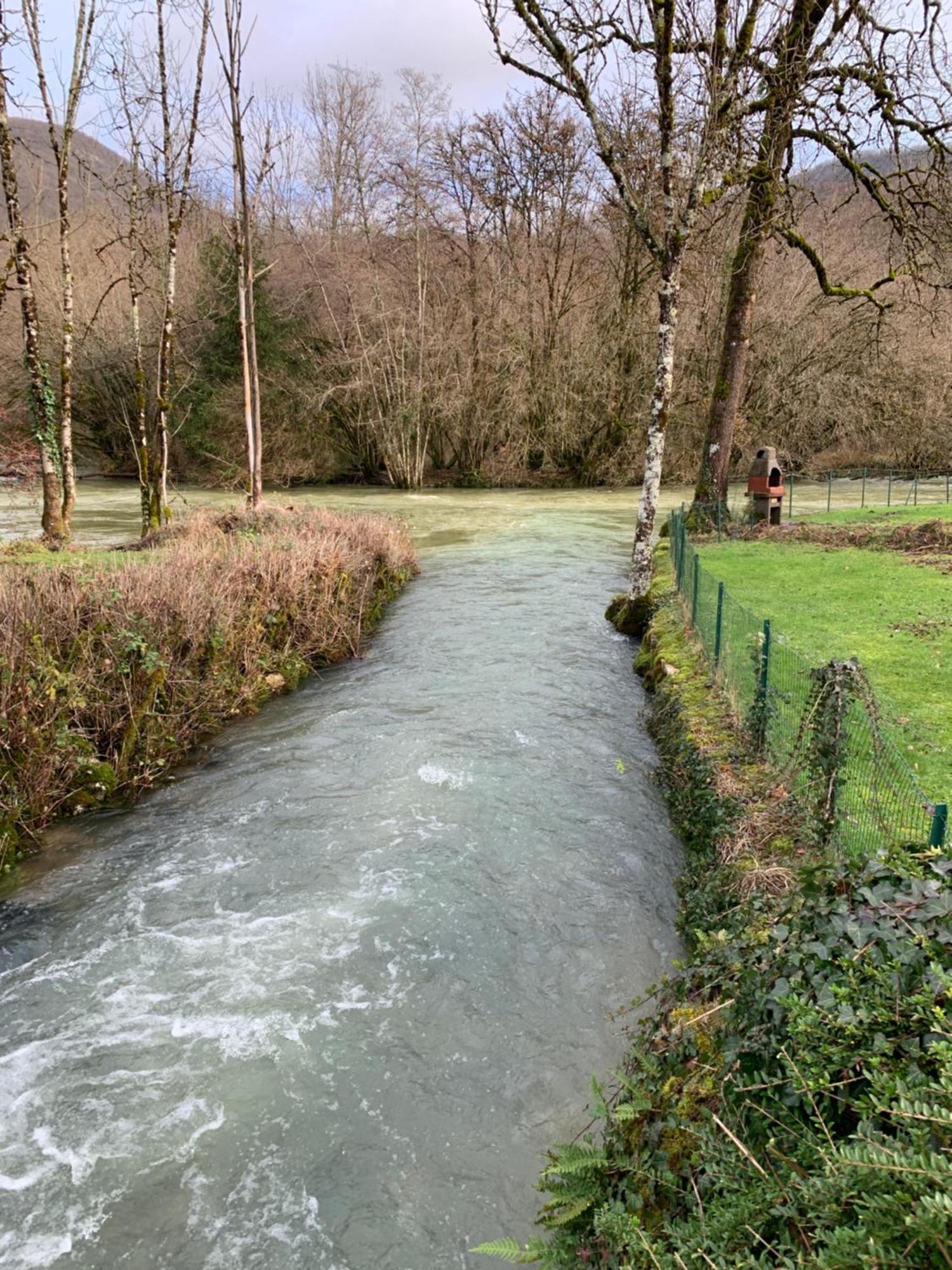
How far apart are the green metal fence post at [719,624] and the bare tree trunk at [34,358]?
12.5 m

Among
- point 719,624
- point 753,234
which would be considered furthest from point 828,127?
point 719,624

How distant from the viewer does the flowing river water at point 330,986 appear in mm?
3850

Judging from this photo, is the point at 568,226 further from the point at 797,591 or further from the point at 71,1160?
the point at 71,1160

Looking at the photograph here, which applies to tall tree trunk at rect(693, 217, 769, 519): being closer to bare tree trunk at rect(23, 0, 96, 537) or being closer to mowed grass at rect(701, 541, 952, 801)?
mowed grass at rect(701, 541, 952, 801)

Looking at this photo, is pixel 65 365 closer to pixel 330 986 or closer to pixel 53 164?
pixel 53 164

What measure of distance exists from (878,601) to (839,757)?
765 cm

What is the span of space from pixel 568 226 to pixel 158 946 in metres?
33.9

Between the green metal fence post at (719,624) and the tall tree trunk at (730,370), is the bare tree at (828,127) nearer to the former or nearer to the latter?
the tall tree trunk at (730,370)

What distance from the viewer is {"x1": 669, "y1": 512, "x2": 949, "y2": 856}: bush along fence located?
14.7ft

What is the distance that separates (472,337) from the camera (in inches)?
1325

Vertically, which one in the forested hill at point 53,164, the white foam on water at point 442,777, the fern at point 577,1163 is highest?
the forested hill at point 53,164

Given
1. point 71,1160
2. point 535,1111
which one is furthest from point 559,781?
point 71,1160

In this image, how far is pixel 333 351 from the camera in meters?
34.0

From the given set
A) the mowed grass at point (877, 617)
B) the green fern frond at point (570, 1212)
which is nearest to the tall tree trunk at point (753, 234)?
the mowed grass at point (877, 617)
